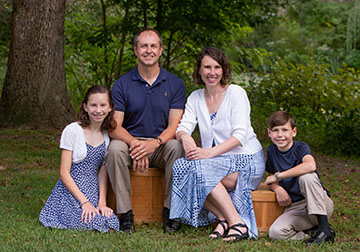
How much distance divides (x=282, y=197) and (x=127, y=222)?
1.22 meters

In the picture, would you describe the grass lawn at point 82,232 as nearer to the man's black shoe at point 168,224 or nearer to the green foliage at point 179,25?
the man's black shoe at point 168,224

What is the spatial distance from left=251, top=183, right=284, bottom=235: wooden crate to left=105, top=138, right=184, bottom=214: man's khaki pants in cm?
68

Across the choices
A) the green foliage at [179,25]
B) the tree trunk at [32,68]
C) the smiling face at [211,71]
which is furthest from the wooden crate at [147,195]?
the green foliage at [179,25]

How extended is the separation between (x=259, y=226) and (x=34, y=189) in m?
2.38

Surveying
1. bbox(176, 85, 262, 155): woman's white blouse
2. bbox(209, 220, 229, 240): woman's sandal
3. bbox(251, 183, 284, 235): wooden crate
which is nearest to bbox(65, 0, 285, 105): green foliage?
bbox(176, 85, 262, 155): woman's white blouse

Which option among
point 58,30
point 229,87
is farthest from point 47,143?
point 229,87

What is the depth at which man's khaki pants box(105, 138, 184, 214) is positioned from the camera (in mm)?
3961

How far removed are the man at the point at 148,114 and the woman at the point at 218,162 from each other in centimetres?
14

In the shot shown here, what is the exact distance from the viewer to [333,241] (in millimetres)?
3695

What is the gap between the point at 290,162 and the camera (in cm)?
389

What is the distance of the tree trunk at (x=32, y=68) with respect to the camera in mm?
7621

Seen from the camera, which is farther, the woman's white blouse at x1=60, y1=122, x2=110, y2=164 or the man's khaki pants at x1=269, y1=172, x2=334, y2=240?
the woman's white blouse at x1=60, y1=122, x2=110, y2=164

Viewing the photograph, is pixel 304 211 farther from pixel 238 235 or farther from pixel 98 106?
pixel 98 106

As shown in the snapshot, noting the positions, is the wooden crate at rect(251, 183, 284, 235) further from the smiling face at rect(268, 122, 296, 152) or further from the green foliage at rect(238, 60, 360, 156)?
the green foliage at rect(238, 60, 360, 156)
